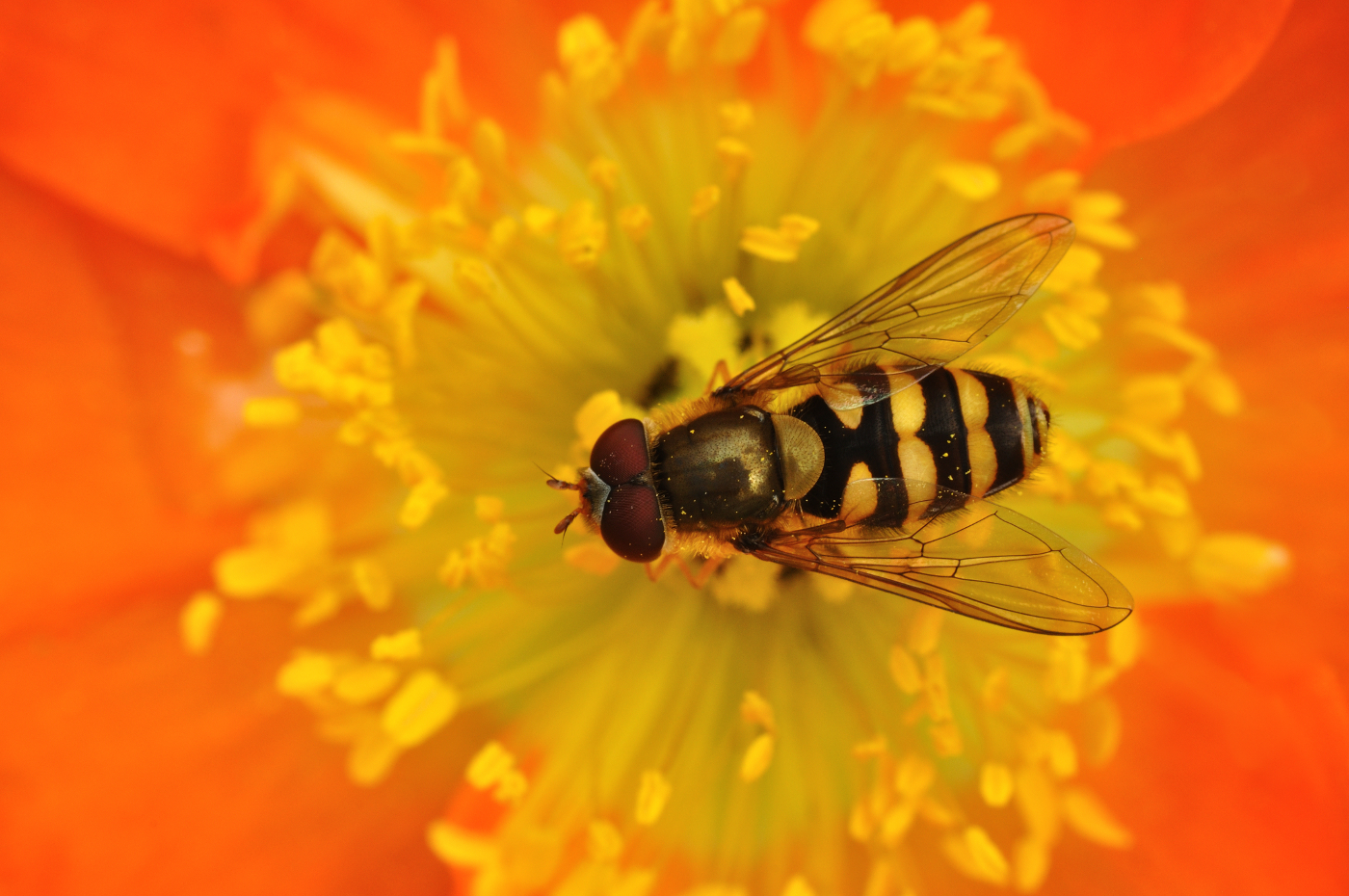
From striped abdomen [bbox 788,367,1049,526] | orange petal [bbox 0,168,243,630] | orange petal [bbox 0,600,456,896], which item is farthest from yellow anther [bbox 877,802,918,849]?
orange petal [bbox 0,168,243,630]

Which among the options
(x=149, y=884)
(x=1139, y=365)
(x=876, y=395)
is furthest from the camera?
(x=1139, y=365)

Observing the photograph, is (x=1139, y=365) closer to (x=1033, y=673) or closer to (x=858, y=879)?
(x=1033, y=673)

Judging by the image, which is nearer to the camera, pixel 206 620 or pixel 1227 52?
pixel 1227 52

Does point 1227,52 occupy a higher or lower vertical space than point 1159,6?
lower

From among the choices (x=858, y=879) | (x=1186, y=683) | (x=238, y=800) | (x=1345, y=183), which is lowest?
(x=858, y=879)

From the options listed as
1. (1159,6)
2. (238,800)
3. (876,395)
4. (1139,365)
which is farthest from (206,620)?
(1159,6)

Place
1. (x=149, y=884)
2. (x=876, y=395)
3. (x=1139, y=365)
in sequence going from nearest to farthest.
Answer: (x=876, y=395) → (x=149, y=884) → (x=1139, y=365)
